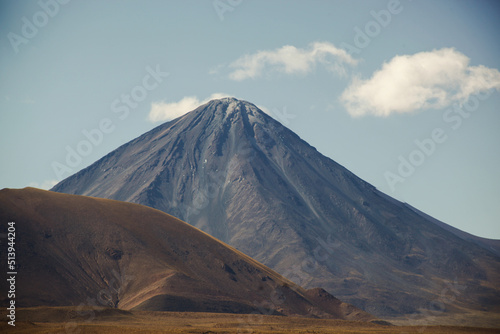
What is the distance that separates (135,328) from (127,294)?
109 feet

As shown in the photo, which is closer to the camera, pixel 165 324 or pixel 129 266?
pixel 165 324

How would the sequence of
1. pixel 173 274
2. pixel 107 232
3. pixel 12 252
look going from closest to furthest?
1. pixel 12 252
2. pixel 173 274
3. pixel 107 232

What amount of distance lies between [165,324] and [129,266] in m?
29.8

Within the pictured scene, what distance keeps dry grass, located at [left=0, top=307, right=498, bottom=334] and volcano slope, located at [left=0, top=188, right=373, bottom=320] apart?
802 centimetres

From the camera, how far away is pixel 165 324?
276 feet

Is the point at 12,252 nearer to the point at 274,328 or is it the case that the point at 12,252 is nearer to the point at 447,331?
the point at 274,328

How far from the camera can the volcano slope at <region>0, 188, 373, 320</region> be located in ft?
327

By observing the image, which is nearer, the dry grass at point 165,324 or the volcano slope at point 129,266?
the dry grass at point 165,324

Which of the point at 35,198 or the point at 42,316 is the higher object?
the point at 35,198

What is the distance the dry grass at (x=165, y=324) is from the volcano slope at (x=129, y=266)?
8.02 m

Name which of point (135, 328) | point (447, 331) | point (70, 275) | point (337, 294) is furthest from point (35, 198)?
point (337, 294)

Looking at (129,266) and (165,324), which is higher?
(129,266)

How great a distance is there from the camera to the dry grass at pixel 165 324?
234 ft

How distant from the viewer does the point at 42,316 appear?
79.2 m
